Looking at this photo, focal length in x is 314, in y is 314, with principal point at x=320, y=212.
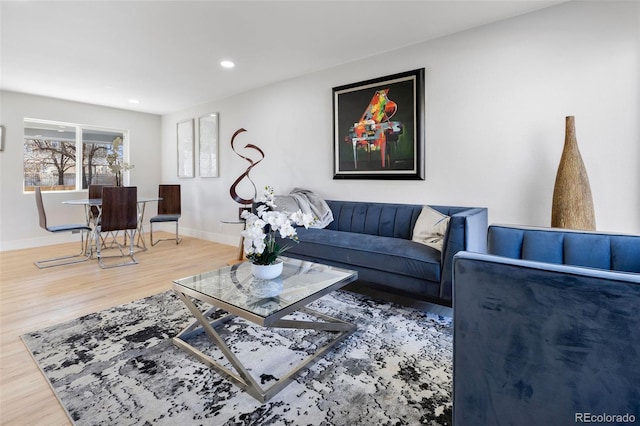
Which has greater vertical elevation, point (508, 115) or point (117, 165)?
point (508, 115)

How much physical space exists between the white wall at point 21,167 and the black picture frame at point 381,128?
4497mm

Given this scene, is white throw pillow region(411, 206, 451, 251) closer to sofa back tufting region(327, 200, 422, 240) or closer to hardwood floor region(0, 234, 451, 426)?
sofa back tufting region(327, 200, 422, 240)

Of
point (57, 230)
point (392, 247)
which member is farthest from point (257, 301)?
point (57, 230)

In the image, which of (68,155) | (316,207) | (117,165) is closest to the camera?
(316,207)

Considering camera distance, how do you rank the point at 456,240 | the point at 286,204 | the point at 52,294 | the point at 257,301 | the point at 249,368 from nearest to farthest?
the point at 257,301
the point at 249,368
the point at 456,240
the point at 52,294
the point at 286,204

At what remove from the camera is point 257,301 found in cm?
163

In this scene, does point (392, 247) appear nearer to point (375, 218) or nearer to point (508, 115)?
point (375, 218)

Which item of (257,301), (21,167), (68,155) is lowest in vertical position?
(257,301)

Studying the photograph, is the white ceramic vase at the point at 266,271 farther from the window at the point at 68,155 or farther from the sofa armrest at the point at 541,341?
the window at the point at 68,155

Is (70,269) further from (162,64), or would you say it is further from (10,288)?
(162,64)

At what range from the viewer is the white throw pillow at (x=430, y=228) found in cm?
261

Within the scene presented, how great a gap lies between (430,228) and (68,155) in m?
6.02

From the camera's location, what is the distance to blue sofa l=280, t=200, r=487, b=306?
7.30ft

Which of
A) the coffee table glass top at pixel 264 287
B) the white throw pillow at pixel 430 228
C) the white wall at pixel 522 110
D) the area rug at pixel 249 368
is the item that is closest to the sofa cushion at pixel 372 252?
the white throw pillow at pixel 430 228
